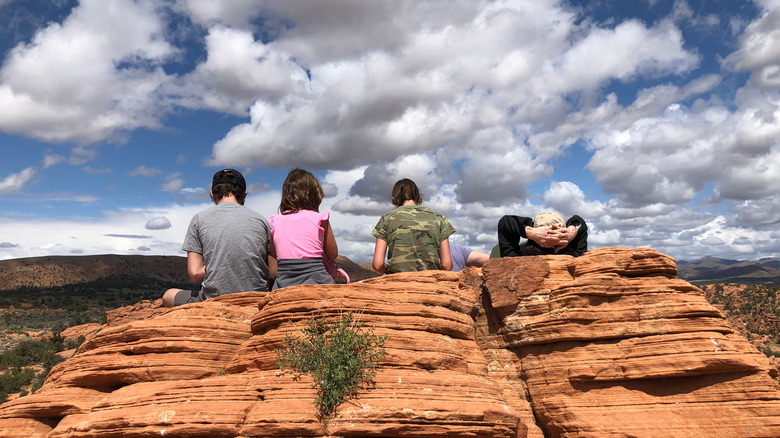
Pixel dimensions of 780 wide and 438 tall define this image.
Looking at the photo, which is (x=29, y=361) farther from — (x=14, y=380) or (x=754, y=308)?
(x=754, y=308)

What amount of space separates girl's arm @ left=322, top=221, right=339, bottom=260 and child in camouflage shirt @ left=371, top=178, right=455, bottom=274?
809 mm

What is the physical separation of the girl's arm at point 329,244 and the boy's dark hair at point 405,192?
1570mm

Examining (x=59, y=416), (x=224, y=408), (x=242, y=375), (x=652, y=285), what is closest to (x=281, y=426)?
(x=224, y=408)

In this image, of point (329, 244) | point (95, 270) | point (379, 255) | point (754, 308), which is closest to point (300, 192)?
point (329, 244)

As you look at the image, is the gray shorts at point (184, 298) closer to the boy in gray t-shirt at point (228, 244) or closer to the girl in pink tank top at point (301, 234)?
the boy in gray t-shirt at point (228, 244)

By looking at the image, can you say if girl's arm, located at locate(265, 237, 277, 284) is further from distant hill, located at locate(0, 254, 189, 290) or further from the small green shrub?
distant hill, located at locate(0, 254, 189, 290)

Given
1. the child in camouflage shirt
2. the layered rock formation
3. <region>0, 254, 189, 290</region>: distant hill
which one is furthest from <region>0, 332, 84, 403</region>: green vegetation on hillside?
<region>0, 254, 189, 290</region>: distant hill

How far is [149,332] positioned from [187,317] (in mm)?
613

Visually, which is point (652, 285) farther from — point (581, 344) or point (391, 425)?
point (391, 425)

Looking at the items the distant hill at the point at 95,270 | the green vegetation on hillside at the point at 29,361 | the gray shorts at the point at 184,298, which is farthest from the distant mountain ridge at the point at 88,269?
the gray shorts at the point at 184,298

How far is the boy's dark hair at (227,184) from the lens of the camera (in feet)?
26.9

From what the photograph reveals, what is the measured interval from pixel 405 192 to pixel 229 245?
3.35 meters

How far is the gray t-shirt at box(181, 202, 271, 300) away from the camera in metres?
7.73

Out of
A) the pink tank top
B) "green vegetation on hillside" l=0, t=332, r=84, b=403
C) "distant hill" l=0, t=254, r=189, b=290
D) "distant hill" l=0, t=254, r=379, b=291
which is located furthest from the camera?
"distant hill" l=0, t=254, r=189, b=290
